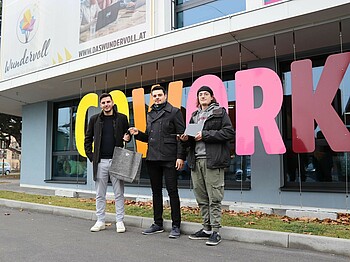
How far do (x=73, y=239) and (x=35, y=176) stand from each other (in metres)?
8.53

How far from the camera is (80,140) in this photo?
9.23m

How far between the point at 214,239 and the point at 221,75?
4.49m

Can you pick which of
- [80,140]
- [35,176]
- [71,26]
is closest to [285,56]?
[80,140]

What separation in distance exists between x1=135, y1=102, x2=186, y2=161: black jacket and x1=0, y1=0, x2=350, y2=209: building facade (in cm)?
208

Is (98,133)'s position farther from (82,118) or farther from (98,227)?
(82,118)

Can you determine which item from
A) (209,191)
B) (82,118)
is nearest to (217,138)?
(209,191)

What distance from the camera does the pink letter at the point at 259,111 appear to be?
6199mm

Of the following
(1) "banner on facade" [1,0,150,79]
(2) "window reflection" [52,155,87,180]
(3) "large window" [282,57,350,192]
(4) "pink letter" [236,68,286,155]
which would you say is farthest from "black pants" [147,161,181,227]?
(2) "window reflection" [52,155,87,180]

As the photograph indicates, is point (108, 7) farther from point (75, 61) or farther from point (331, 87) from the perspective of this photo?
point (331, 87)

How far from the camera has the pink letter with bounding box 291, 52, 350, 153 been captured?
5715 millimetres

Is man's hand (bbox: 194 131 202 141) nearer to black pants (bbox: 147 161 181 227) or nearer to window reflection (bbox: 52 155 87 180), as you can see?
black pants (bbox: 147 161 181 227)

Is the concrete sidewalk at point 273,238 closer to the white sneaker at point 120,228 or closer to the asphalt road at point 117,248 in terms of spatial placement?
the asphalt road at point 117,248

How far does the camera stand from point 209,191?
4.50 m

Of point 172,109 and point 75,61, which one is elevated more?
point 75,61
